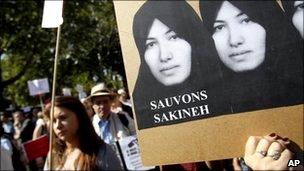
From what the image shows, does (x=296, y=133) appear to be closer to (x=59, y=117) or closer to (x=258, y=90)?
(x=258, y=90)

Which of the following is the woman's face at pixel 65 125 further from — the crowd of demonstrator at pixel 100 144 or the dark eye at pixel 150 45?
the dark eye at pixel 150 45

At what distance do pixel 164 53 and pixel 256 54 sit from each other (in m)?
0.29

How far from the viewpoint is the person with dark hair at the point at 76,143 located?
9.86ft

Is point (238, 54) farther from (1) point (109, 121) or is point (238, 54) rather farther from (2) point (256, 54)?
(1) point (109, 121)

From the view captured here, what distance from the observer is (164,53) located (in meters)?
1.68

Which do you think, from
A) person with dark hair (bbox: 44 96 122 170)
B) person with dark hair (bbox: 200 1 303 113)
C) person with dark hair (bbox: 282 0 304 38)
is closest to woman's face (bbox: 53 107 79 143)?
person with dark hair (bbox: 44 96 122 170)

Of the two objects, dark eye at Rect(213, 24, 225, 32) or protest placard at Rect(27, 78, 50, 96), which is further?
protest placard at Rect(27, 78, 50, 96)

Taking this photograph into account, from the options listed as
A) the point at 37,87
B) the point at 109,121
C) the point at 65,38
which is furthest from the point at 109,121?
the point at 65,38

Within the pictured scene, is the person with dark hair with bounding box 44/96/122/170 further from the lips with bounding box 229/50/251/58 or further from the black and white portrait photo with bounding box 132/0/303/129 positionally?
the lips with bounding box 229/50/251/58

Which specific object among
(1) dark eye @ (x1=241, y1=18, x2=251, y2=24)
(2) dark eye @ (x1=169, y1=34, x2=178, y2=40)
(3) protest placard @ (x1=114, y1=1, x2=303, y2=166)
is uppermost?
(1) dark eye @ (x1=241, y1=18, x2=251, y2=24)

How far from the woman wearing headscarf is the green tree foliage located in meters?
19.3

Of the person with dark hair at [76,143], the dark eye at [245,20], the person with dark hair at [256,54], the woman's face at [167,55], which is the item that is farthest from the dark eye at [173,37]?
the person with dark hair at [76,143]

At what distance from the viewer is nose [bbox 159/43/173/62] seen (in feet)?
5.48

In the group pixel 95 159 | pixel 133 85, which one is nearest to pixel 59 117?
pixel 95 159
